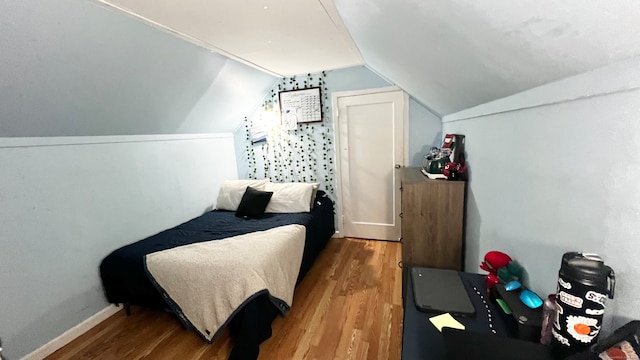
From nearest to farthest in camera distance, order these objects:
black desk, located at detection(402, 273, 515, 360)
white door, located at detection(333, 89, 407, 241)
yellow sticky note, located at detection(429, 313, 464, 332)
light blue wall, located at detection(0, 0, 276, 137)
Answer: black desk, located at detection(402, 273, 515, 360) → yellow sticky note, located at detection(429, 313, 464, 332) → light blue wall, located at detection(0, 0, 276, 137) → white door, located at detection(333, 89, 407, 241)

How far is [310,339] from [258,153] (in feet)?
8.49

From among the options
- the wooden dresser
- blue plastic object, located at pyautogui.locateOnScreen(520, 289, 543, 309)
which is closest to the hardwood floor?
the wooden dresser

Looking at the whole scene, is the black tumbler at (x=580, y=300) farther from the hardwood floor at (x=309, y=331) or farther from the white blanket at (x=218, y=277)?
the white blanket at (x=218, y=277)

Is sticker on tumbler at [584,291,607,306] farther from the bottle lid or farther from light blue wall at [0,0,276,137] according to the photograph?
light blue wall at [0,0,276,137]

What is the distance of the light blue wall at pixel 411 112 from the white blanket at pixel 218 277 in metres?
1.92

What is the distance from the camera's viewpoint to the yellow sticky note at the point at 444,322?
933 millimetres

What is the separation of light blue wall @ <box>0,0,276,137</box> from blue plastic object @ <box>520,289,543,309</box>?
2411mm

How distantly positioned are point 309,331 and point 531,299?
4.82 feet

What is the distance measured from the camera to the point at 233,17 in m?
1.50

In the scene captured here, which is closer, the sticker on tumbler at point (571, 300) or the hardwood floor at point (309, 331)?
the sticker on tumbler at point (571, 300)

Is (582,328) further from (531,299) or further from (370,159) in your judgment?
(370,159)

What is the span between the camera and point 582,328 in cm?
63

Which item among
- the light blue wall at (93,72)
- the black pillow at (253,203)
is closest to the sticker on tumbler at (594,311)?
the light blue wall at (93,72)

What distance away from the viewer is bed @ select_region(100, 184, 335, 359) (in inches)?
64.8
